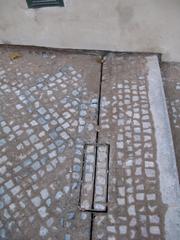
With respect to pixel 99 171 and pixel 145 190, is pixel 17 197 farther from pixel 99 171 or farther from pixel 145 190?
pixel 145 190

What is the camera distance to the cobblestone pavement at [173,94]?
3.74 meters

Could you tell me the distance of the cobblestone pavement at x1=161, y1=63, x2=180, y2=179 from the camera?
3.74m

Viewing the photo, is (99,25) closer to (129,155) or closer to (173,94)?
(173,94)

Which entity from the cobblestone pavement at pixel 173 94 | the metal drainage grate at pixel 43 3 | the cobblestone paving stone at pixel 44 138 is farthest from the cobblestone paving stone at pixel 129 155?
the metal drainage grate at pixel 43 3

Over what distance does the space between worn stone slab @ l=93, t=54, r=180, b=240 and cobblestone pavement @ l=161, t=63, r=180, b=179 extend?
144 millimetres

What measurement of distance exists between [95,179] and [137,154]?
0.54m

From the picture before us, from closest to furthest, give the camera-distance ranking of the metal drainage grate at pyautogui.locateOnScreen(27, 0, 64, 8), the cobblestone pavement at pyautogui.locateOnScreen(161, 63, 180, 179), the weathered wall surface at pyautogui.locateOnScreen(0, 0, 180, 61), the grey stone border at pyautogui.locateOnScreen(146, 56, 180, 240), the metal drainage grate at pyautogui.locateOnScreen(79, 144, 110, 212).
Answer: the grey stone border at pyautogui.locateOnScreen(146, 56, 180, 240), the metal drainage grate at pyautogui.locateOnScreen(79, 144, 110, 212), the cobblestone pavement at pyautogui.locateOnScreen(161, 63, 180, 179), the weathered wall surface at pyautogui.locateOnScreen(0, 0, 180, 61), the metal drainage grate at pyautogui.locateOnScreen(27, 0, 64, 8)

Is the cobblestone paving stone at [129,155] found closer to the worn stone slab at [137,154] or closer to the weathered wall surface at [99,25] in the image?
the worn stone slab at [137,154]

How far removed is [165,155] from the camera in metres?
3.45

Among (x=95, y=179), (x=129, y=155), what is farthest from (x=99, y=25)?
(x=95, y=179)

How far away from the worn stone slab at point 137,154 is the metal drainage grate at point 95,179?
0.06 m

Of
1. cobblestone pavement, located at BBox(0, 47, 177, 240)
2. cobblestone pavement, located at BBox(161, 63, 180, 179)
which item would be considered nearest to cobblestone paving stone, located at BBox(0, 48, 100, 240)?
cobblestone pavement, located at BBox(0, 47, 177, 240)

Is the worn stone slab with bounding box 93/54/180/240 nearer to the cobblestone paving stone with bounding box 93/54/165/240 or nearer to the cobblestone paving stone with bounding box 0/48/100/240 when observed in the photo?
the cobblestone paving stone with bounding box 93/54/165/240

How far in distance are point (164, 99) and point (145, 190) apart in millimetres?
1284
